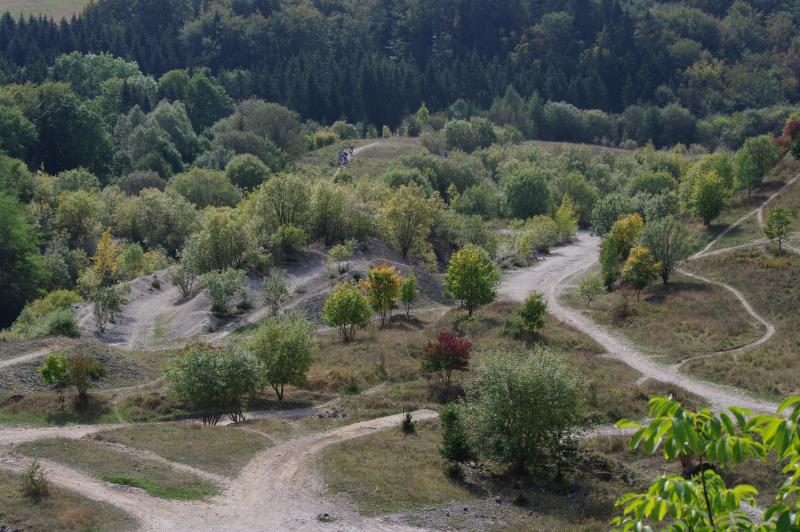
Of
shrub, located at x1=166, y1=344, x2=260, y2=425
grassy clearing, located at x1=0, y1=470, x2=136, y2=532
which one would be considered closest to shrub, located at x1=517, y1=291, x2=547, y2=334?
shrub, located at x1=166, y1=344, x2=260, y2=425

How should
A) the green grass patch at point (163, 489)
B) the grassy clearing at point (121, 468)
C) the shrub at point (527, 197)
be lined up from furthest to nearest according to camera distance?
the shrub at point (527, 197) < the grassy clearing at point (121, 468) < the green grass patch at point (163, 489)

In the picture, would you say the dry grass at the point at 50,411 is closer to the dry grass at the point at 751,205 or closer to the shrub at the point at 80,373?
the shrub at the point at 80,373

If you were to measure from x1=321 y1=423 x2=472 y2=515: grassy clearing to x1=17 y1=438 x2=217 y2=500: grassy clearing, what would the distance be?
516cm

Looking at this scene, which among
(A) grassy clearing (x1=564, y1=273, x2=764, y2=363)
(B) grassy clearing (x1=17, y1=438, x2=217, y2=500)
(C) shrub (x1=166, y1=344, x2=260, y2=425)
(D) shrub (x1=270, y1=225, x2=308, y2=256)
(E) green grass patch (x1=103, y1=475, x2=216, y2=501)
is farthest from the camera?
(D) shrub (x1=270, y1=225, x2=308, y2=256)

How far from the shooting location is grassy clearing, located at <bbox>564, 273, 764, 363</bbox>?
56.3 m

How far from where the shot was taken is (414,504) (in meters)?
31.1

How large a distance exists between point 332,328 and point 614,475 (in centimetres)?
3132

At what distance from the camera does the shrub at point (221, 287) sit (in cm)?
6662

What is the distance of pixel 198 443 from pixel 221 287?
104 feet

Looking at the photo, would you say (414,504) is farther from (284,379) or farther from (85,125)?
(85,125)

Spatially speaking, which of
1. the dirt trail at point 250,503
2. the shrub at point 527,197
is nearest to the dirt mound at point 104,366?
the dirt trail at point 250,503

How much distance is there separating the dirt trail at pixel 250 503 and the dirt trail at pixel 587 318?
23.4m

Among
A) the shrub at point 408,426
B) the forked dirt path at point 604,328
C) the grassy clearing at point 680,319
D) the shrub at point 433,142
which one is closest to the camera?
the shrub at point 408,426

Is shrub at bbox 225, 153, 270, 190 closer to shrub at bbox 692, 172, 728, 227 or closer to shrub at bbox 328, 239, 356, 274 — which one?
shrub at bbox 328, 239, 356, 274
